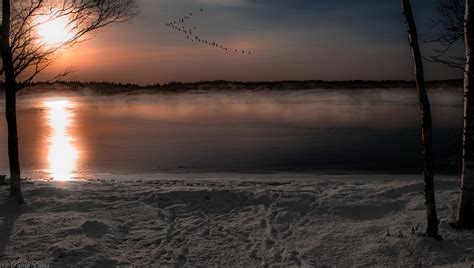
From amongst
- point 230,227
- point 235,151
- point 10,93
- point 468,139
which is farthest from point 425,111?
point 235,151

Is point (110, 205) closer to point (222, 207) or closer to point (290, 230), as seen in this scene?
point (222, 207)

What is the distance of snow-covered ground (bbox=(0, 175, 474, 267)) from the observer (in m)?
7.12

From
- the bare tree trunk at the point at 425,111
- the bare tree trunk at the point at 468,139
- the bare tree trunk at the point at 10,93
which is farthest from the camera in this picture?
the bare tree trunk at the point at 10,93

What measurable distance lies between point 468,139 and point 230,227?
436 centimetres

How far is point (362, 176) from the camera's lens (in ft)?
54.8

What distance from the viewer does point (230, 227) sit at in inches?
337

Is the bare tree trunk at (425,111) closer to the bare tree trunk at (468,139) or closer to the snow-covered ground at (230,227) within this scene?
the snow-covered ground at (230,227)

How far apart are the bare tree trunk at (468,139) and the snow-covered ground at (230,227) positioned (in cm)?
34

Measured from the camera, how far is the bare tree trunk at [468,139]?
24.1ft

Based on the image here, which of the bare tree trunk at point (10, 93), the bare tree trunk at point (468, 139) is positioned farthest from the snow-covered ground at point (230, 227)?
the bare tree trunk at point (10, 93)

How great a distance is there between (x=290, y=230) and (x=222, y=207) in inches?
76.7

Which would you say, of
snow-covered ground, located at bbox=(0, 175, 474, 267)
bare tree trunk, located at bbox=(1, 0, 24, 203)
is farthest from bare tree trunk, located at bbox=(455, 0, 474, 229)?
bare tree trunk, located at bbox=(1, 0, 24, 203)

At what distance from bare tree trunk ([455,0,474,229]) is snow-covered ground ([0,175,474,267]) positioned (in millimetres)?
339

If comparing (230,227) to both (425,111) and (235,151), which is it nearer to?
(425,111)
